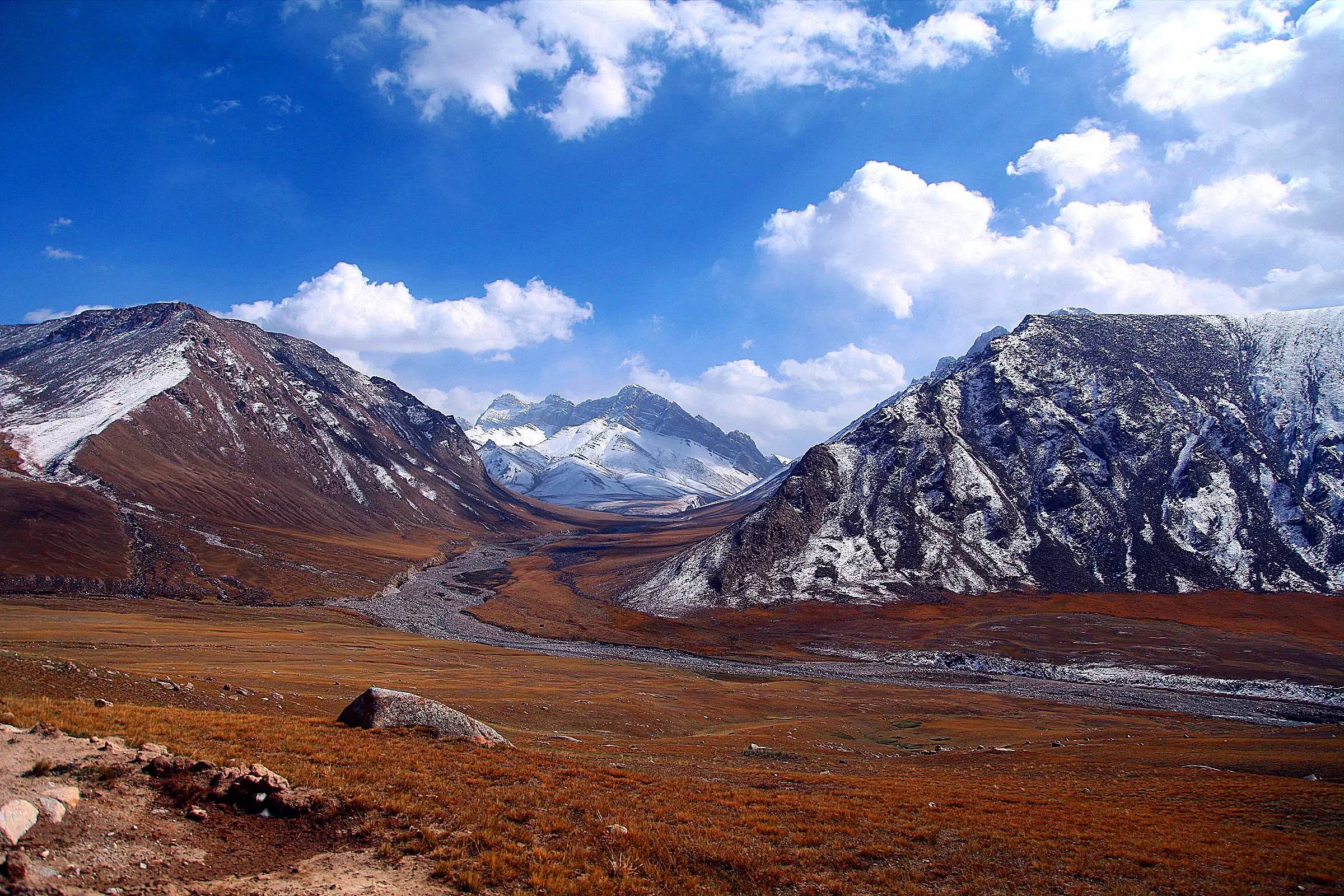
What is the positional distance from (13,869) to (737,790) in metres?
20.3

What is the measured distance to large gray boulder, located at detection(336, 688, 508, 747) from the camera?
26812 millimetres

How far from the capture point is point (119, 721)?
20.6 meters

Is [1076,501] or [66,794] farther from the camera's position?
[1076,501]

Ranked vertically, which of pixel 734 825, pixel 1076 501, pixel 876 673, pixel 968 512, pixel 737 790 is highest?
pixel 1076 501

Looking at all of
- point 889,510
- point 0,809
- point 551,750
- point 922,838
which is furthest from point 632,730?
point 889,510

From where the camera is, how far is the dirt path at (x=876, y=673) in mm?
78750

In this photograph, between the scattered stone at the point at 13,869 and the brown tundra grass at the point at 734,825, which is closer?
the scattered stone at the point at 13,869

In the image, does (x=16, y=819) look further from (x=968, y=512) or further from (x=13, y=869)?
(x=968, y=512)

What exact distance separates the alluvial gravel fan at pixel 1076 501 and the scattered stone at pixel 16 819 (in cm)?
14441

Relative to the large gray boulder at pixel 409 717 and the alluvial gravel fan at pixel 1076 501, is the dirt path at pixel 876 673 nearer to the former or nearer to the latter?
the alluvial gravel fan at pixel 1076 501

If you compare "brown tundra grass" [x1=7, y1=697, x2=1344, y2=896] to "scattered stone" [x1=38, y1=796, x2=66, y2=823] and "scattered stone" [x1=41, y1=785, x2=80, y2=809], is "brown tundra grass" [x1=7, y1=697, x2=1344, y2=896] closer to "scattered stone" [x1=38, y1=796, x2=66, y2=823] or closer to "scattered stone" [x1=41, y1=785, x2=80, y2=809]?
"scattered stone" [x1=41, y1=785, x2=80, y2=809]

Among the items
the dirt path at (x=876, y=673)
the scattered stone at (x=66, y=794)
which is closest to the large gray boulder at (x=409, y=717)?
the scattered stone at (x=66, y=794)

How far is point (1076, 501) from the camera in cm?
17112

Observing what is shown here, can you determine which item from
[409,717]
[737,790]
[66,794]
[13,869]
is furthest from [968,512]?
[13,869]
